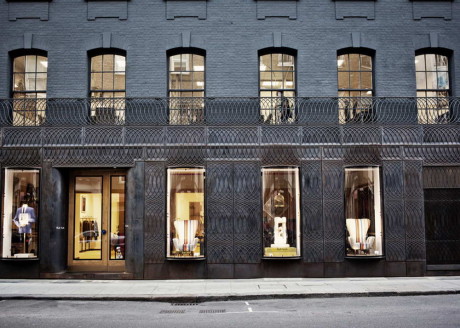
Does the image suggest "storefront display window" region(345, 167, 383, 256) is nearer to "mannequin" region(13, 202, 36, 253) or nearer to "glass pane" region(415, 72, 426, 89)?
"glass pane" region(415, 72, 426, 89)

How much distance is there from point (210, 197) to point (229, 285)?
273 centimetres

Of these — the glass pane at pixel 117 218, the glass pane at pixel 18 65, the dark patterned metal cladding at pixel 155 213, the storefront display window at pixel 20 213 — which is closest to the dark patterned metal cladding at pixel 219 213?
the dark patterned metal cladding at pixel 155 213

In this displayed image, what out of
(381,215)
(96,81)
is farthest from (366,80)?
(96,81)

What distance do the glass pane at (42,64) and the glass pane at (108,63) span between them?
6.04ft

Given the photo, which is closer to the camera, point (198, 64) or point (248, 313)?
point (248, 313)

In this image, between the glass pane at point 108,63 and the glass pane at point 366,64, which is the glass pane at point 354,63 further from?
the glass pane at point 108,63

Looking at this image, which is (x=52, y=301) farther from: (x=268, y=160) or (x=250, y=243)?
(x=268, y=160)

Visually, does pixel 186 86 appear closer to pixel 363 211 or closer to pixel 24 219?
pixel 24 219

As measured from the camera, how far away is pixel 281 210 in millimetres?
15234

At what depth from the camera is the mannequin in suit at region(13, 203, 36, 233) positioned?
1521 centimetres

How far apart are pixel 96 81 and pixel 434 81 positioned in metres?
10.8

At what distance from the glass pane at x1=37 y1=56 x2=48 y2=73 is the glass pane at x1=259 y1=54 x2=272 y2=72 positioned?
6.82 metres

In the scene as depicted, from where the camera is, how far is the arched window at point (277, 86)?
15.5m

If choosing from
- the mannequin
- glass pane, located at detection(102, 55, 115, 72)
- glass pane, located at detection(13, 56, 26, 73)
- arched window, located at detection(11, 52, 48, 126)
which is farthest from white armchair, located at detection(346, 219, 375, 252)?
glass pane, located at detection(13, 56, 26, 73)
